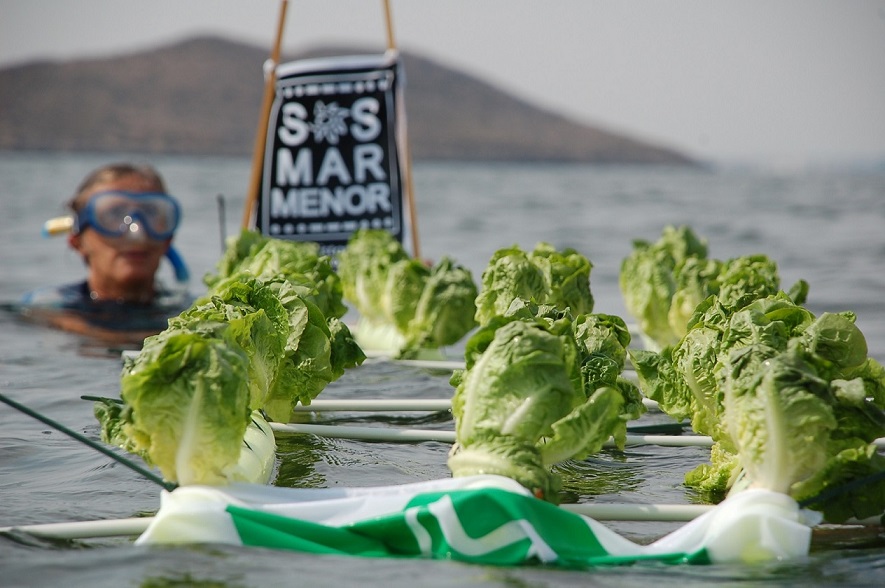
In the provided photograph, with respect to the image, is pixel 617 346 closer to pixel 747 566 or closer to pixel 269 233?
pixel 747 566

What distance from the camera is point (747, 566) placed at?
3.42m

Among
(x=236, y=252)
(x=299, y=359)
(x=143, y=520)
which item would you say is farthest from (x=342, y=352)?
(x=236, y=252)

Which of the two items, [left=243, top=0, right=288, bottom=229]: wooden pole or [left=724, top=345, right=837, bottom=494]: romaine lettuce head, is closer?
[left=724, top=345, right=837, bottom=494]: romaine lettuce head

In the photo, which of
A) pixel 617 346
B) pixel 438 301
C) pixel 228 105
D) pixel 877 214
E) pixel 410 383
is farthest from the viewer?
pixel 228 105

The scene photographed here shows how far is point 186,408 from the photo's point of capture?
11.7ft

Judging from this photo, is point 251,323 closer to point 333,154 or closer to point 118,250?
point 333,154

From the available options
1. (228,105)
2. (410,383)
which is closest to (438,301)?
(410,383)

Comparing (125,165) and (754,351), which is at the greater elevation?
(125,165)

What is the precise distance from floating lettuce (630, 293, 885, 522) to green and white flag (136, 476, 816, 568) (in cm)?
15

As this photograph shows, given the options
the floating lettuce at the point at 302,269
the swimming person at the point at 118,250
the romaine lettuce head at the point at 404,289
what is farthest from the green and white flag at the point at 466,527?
the swimming person at the point at 118,250

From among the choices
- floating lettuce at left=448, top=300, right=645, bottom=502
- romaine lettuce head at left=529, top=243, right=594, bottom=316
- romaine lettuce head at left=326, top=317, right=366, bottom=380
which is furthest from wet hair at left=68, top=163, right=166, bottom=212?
floating lettuce at left=448, top=300, right=645, bottom=502

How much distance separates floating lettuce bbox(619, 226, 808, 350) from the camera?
6.09 meters

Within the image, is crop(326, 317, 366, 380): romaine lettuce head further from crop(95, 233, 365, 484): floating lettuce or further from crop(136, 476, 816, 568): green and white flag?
crop(136, 476, 816, 568): green and white flag

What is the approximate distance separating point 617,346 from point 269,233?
5.60 m
